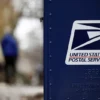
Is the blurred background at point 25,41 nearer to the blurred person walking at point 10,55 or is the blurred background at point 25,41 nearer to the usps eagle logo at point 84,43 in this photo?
the blurred person walking at point 10,55

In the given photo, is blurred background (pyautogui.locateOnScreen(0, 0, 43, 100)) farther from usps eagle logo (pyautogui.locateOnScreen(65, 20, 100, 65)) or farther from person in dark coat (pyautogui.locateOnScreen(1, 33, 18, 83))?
usps eagle logo (pyautogui.locateOnScreen(65, 20, 100, 65))

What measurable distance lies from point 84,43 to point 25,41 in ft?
24.2

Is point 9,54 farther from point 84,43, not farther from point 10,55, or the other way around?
point 84,43

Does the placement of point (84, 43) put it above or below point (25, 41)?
above

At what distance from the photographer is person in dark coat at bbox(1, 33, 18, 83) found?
10.4 metres

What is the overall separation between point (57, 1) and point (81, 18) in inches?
10.8

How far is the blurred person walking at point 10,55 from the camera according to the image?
10438 millimetres

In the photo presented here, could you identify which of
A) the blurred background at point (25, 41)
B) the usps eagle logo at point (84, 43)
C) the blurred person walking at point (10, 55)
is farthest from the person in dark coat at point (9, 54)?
the usps eagle logo at point (84, 43)

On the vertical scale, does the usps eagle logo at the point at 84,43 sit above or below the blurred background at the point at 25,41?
above

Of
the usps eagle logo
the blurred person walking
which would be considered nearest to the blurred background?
the blurred person walking

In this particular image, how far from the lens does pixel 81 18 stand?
462 cm

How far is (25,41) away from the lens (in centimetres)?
1195

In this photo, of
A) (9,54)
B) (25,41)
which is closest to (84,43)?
(9,54)

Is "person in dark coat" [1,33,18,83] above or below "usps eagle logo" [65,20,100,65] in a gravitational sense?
below
